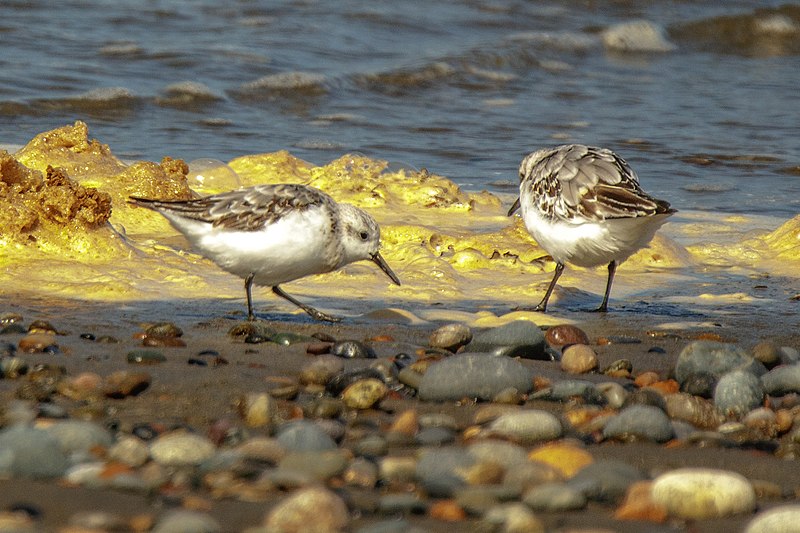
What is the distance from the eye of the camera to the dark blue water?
11281mm

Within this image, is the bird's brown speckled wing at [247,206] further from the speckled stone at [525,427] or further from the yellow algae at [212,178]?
the yellow algae at [212,178]

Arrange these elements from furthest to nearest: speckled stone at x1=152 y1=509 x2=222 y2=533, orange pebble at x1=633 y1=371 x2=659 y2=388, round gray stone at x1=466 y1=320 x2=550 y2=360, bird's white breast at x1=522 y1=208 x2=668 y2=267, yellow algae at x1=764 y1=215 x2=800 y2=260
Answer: yellow algae at x1=764 y1=215 x2=800 y2=260, bird's white breast at x1=522 y1=208 x2=668 y2=267, round gray stone at x1=466 y1=320 x2=550 y2=360, orange pebble at x1=633 y1=371 x2=659 y2=388, speckled stone at x1=152 y1=509 x2=222 y2=533

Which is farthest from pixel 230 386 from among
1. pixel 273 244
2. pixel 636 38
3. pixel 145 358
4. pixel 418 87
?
pixel 636 38

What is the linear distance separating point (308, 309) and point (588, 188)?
1.63 meters

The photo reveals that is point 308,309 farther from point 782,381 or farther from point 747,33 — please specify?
point 747,33

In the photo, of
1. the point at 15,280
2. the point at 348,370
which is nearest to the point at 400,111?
the point at 15,280

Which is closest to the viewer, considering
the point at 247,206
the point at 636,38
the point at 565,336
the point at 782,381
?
the point at 782,381

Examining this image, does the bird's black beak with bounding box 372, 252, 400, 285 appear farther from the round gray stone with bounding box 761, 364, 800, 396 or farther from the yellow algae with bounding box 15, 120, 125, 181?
the yellow algae with bounding box 15, 120, 125, 181

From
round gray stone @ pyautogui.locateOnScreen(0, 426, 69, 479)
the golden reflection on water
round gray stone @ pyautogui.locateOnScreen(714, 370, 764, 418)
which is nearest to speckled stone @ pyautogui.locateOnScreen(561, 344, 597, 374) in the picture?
round gray stone @ pyautogui.locateOnScreen(714, 370, 764, 418)

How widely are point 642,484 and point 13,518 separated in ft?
5.45

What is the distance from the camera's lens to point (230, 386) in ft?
14.7

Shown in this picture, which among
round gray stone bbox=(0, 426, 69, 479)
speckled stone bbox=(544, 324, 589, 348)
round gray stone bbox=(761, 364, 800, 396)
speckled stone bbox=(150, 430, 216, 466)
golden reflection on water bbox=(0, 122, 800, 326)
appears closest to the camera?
round gray stone bbox=(0, 426, 69, 479)

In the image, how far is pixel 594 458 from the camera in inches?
146

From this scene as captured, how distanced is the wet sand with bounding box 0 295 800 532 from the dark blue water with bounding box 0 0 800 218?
439cm
